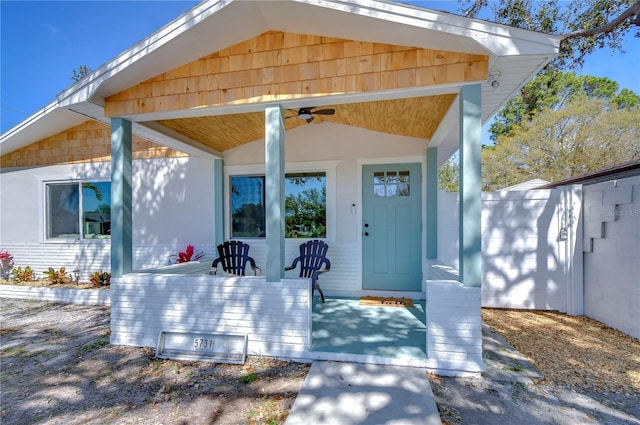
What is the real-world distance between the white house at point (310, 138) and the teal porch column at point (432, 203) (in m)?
0.02

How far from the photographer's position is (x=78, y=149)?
5.66 metres

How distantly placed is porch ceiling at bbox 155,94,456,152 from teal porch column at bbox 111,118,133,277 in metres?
0.49

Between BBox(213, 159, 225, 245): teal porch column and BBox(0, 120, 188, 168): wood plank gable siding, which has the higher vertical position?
BBox(0, 120, 188, 168): wood plank gable siding

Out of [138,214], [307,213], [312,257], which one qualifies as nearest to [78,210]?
[138,214]

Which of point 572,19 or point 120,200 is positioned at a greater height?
point 572,19

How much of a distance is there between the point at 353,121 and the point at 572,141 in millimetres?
12175

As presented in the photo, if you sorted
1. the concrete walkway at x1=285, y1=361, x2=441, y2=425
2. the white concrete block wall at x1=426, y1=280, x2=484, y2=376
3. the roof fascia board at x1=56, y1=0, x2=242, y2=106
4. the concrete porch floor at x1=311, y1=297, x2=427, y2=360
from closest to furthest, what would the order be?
the concrete walkway at x1=285, y1=361, x2=441, y2=425, the white concrete block wall at x1=426, y1=280, x2=484, y2=376, the roof fascia board at x1=56, y1=0, x2=242, y2=106, the concrete porch floor at x1=311, y1=297, x2=427, y2=360

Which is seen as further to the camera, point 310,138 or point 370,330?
point 310,138

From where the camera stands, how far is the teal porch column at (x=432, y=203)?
13.5 ft

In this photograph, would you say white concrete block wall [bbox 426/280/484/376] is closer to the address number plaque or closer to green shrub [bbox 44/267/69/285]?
the address number plaque

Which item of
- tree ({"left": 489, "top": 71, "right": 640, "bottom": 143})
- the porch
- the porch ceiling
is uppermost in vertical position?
tree ({"left": 489, "top": 71, "right": 640, "bottom": 143})

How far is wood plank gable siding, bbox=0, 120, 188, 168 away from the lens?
5391 mm

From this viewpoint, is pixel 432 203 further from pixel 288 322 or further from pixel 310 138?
pixel 288 322

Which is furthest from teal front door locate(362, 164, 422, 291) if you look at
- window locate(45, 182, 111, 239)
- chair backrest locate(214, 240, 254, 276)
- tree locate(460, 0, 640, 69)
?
window locate(45, 182, 111, 239)
